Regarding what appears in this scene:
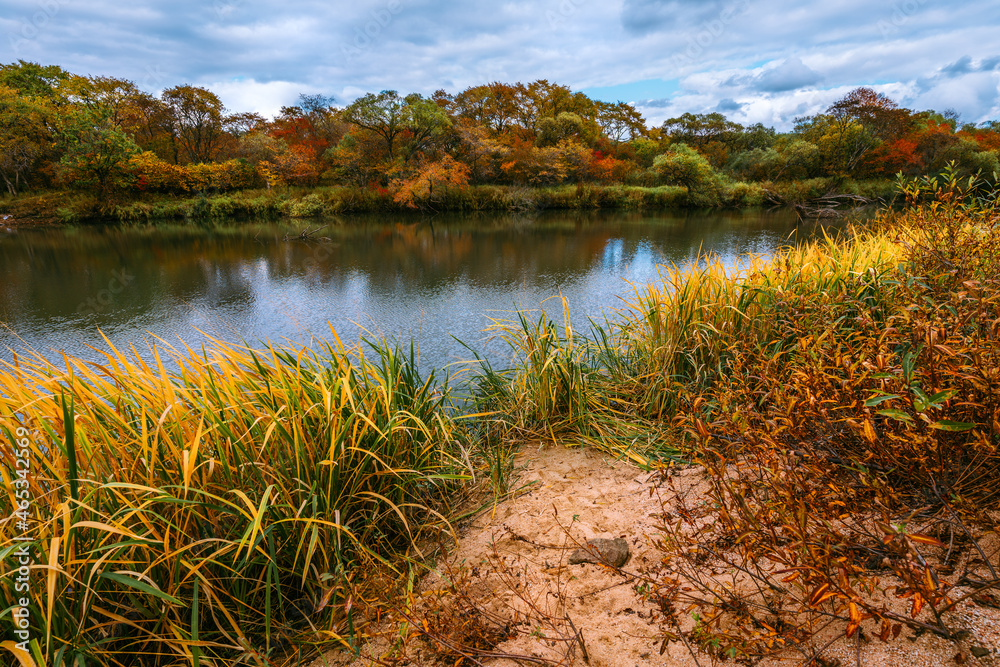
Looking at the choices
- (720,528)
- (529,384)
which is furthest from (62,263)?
(720,528)

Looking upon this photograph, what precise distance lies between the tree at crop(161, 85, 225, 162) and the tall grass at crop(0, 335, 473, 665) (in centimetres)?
3052

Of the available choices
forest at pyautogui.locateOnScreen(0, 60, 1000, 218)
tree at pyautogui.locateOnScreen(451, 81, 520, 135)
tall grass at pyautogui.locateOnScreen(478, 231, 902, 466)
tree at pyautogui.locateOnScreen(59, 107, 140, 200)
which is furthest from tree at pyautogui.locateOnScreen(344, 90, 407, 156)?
tall grass at pyautogui.locateOnScreen(478, 231, 902, 466)

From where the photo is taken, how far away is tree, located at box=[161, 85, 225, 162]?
24484 mm

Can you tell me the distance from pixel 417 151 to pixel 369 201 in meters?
3.24

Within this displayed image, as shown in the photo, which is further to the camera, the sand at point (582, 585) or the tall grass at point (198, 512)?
the tall grass at point (198, 512)

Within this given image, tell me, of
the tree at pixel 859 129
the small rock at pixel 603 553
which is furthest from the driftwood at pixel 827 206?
the small rock at pixel 603 553

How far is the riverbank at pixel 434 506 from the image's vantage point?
3.49 feet

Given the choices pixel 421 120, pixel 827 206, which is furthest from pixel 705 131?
pixel 421 120

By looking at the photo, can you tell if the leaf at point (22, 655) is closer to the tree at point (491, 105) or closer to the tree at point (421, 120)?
the tree at point (421, 120)

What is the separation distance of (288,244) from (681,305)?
11.5 m

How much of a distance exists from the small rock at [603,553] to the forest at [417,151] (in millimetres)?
19024

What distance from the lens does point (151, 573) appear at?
1.29 metres

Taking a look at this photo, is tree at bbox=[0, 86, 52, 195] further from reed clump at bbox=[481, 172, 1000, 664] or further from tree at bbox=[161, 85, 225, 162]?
reed clump at bbox=[481, 172, 1000, 664]

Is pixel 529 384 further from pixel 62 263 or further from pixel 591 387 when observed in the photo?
pixel 62 263
